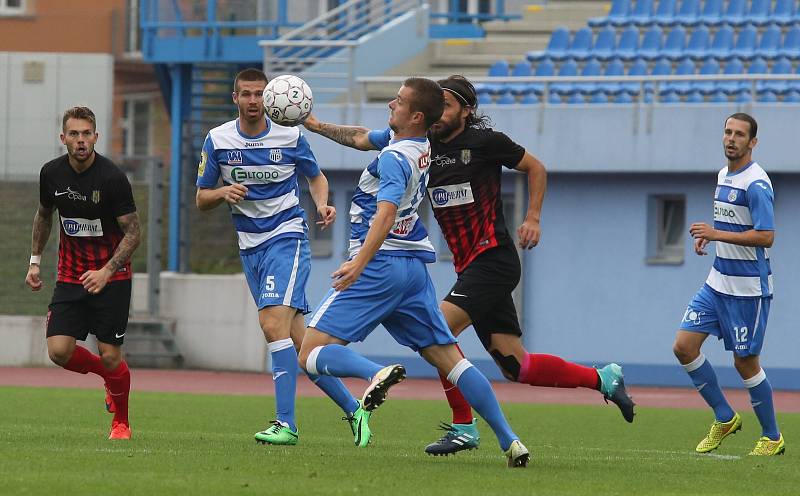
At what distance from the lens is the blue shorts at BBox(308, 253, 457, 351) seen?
8430mm

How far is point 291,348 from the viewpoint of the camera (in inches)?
382

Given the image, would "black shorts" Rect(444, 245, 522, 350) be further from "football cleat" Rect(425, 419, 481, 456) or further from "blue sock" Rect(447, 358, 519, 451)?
"blue sock" Rect(447, 358, 519, 451)

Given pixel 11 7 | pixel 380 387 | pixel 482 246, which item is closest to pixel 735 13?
pixel 482 246

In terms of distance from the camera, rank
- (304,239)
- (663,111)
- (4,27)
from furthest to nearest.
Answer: (4,27)
(663,111)
(304,239)

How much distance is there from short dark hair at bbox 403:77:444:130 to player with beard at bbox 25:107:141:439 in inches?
96.2

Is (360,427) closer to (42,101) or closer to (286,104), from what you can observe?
(286,104)

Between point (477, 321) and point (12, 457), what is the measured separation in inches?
113

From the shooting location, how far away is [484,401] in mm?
8203

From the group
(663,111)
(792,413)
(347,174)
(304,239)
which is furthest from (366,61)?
(304,239)

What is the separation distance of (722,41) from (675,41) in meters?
0.67

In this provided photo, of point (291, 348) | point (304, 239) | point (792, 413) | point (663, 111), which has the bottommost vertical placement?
point (792, 413)


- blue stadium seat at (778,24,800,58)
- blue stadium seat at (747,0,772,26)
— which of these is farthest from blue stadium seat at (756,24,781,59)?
blue stadium seat at (747,0,772,26)

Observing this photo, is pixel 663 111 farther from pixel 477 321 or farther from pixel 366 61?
pixel 477 321

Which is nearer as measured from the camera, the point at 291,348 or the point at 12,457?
the point at 12,457
